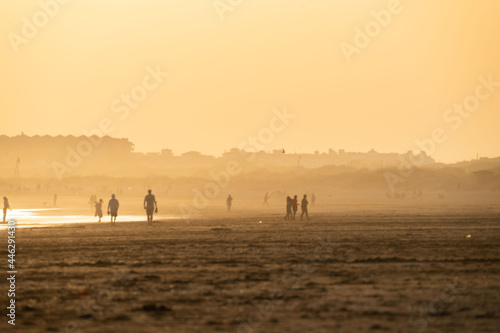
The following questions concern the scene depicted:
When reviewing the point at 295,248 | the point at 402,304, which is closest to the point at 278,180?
the point at 295,248

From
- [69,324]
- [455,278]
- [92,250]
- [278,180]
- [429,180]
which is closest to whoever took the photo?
[69,324]

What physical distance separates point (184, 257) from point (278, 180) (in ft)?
429

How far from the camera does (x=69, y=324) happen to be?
11.8 m

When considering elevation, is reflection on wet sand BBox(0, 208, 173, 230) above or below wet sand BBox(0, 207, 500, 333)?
above

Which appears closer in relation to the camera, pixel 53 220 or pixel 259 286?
pixel 259 286

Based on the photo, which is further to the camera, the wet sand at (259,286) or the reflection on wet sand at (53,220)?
the reflection on wet sand at (53,220)

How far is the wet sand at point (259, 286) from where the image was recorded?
39.0 feet

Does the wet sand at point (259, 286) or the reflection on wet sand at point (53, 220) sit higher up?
the reflection on wet sand at point (53, 220)

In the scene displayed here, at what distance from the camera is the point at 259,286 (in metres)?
15.5

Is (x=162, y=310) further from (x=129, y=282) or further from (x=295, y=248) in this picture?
(x=295, y=248)

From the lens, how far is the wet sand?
1188 centimetres

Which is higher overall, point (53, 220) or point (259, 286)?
point (53, 220)

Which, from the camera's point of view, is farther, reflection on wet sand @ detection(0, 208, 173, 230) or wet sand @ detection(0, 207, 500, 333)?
reflection on wet sand @ detection(0, 208, 173, 230)

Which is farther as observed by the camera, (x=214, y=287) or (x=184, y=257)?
(x=184, y=257)
